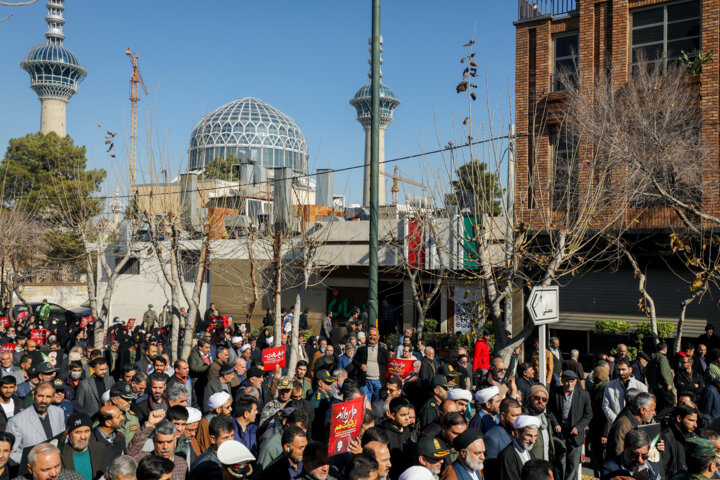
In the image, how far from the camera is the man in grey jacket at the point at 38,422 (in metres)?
6.66

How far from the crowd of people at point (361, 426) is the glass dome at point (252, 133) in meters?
65.7

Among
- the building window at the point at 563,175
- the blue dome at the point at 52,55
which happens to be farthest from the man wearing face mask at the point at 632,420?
the blue dome at the point at 52,55

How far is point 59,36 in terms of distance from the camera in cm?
9725

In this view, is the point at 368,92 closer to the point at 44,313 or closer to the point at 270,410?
the point at 44,313

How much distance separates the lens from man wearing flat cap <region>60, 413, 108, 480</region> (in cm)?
575

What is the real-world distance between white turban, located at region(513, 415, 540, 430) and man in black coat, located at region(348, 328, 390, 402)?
4.25m

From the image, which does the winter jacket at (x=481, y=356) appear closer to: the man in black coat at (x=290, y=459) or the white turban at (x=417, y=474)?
the man in black coat at (x=290, y=459)

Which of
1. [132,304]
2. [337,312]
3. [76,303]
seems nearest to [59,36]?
[76,303]

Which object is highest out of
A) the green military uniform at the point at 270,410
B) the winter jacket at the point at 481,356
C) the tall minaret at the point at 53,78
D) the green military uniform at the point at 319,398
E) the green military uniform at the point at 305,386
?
the tall minaret at the point at 53,78

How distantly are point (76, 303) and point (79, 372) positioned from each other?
3805cm

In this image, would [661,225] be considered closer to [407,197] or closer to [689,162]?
[689,162]

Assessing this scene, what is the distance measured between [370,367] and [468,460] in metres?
5.17

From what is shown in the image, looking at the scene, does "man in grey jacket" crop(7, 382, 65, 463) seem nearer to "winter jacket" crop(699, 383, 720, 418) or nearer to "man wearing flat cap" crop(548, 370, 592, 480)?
"man wearing flat cap" crop(548, 370, 592, 480)

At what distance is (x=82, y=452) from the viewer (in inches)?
230
